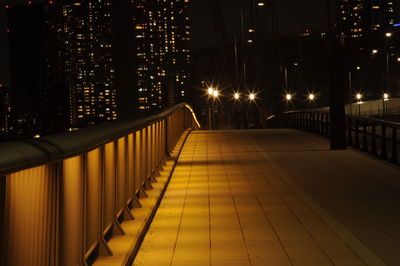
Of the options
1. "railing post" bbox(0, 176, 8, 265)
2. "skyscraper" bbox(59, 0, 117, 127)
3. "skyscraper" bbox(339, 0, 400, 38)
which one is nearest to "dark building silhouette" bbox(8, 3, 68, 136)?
"skyscraper" bbox(59, 0, 117, 127)

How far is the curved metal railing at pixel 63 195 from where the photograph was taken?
12.5 ft

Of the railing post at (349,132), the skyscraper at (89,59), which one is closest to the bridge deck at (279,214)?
the skyscraper at (89,59)

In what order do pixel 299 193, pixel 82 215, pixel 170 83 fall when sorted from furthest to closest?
1. pixel 170 83
2. pixel 299 193
3. pixel 82 215

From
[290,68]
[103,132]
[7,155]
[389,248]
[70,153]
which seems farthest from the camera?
[290,68]

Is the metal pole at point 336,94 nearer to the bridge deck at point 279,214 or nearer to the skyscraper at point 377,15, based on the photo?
the bridge deck at point 279,214

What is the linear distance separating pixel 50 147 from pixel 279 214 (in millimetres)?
6054

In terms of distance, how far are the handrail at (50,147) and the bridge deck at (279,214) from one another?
152 cm

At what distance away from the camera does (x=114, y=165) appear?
804 centimetres

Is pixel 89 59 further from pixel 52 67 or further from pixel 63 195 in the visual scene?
pixel 63 195

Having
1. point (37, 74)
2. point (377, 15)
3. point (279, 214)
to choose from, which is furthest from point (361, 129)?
point (377, 15)

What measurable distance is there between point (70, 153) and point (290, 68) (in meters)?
90.5

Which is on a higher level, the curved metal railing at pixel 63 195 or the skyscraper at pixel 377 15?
the skyscraper at pixel 377 15

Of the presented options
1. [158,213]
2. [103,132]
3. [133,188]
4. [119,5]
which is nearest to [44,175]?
[103,132]

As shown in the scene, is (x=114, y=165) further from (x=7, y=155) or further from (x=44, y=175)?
(x=7, y=155)
